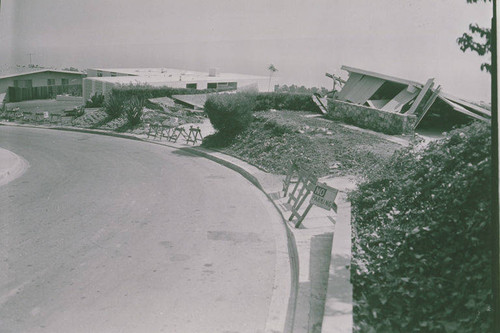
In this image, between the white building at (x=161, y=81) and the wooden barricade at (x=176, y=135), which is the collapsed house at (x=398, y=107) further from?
the white building at (x=161, y=81)

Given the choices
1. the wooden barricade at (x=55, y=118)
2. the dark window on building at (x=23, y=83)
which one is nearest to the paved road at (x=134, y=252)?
the wooden barricade at (x=55, y=118)

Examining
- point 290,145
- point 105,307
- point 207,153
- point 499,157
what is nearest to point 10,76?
point 207,153

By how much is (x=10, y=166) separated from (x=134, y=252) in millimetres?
9629

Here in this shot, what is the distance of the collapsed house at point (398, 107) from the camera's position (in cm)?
2154

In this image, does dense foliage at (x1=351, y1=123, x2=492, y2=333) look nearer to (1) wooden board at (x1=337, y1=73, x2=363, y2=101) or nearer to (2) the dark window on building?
(1) wooden board at (x1=337, y1=73, x2=363, y2=101)

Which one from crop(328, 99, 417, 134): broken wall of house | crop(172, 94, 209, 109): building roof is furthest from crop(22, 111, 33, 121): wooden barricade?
crop(328, 99, 417, 134): broken wall of house

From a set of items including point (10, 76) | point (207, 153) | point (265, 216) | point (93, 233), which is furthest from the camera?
point (10, 76)

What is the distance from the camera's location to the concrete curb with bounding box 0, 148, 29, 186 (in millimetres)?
15336

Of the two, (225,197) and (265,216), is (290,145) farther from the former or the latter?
(265,216)

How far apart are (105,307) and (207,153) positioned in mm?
13174

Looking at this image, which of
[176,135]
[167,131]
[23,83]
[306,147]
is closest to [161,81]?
[167,131]

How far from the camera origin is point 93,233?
9.89m

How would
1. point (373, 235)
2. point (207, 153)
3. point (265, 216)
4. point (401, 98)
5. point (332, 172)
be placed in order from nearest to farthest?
point (373, 235) < point (265, 216) < point (332, 172) < point (207, 153) < point (401, 98)

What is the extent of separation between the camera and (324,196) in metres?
9.70
